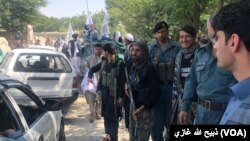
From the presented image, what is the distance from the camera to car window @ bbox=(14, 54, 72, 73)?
8.72m

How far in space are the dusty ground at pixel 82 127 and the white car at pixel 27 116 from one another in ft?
7.07

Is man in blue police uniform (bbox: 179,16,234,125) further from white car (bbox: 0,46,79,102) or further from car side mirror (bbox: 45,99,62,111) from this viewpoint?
white car (bbox: 0,46,79,102)

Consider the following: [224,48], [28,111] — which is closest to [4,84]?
[28,111]

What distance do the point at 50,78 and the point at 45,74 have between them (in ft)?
0.44

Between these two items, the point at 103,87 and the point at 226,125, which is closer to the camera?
the point at 226,125

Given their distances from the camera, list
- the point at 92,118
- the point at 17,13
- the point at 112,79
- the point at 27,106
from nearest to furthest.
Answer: the point at 27,106, the point at 112,79, the point at 92,118, the point at 17,13

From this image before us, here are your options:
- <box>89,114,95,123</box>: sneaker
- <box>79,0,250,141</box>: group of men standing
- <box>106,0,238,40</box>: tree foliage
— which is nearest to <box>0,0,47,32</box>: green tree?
<box>106,0,238,40</box>: tree foliage

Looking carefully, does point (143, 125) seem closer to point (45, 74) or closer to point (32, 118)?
point (32, 118)

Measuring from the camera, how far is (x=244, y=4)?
6.39 ft

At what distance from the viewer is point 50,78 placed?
8719 mm

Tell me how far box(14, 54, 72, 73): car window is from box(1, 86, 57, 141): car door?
3658 mm

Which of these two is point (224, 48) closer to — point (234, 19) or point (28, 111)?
point (234, 19)

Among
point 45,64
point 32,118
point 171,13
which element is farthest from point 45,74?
point 171,13

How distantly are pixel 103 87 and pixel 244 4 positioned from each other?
13.4ft
